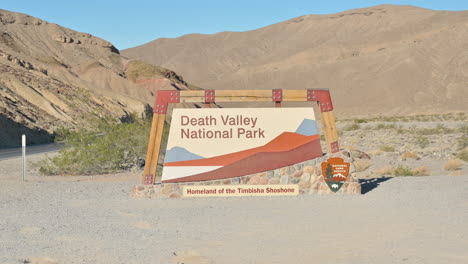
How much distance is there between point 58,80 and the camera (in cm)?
A: 6288

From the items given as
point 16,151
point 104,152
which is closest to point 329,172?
point 104,152

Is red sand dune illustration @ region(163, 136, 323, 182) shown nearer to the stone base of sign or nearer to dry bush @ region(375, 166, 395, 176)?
the stone base of sign

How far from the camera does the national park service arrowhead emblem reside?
45.6ft

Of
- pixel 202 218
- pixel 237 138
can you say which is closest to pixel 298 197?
pixel 237 138

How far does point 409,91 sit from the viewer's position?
339ft

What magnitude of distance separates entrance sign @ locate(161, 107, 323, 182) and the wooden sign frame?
0.86 ft

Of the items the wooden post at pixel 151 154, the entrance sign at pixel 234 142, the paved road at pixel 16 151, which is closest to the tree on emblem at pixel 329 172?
the entrance sign at pixel 234 142

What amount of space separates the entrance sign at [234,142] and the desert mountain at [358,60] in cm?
8465

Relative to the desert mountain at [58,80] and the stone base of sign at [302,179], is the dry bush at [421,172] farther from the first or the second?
the desert mountain at [58,80]

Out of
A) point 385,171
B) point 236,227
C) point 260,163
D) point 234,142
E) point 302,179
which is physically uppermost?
point 234,142

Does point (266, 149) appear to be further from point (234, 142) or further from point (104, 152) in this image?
point (104, 152)

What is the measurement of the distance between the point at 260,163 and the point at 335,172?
1704 millimetres

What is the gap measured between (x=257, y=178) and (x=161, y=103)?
273cm

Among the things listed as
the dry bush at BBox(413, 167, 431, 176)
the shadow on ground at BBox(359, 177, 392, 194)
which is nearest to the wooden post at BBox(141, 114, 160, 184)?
the shadow on ground at BBox(359, 177, 392, 194)
